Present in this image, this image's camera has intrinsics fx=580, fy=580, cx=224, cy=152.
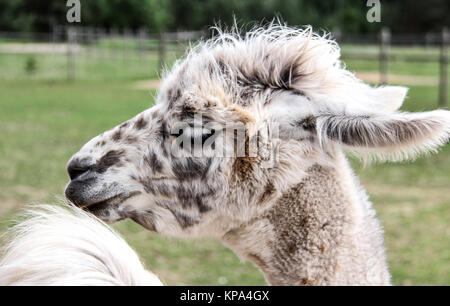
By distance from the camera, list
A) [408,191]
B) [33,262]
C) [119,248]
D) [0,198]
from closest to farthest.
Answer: [33,262] → [119,248] → [0,198] → [408,191]

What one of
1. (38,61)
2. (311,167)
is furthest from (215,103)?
(38,61)

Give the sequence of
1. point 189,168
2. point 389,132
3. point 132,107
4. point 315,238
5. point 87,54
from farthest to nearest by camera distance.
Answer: point 87,54 → point 132,107 → point 189,168 → point 315,238 → point 389,132

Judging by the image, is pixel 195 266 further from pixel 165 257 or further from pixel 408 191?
pixel 408 191

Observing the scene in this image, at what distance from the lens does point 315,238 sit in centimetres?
252

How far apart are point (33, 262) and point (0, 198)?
21.7 feet

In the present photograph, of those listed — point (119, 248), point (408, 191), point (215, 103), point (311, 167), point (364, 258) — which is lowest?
point (408, 191)

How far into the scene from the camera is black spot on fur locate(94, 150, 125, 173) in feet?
8.29

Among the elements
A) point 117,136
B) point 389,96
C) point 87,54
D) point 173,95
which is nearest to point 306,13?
point 87,54

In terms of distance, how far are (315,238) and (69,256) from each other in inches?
41.7

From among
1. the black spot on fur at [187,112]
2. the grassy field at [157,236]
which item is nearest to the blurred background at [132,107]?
the grassy field at [157,236]

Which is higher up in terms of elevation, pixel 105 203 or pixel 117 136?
pixel 117 136

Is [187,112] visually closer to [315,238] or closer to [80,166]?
[80,166]

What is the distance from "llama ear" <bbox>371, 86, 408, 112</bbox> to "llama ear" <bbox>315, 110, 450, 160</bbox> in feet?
1.01

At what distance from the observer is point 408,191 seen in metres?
9.06
